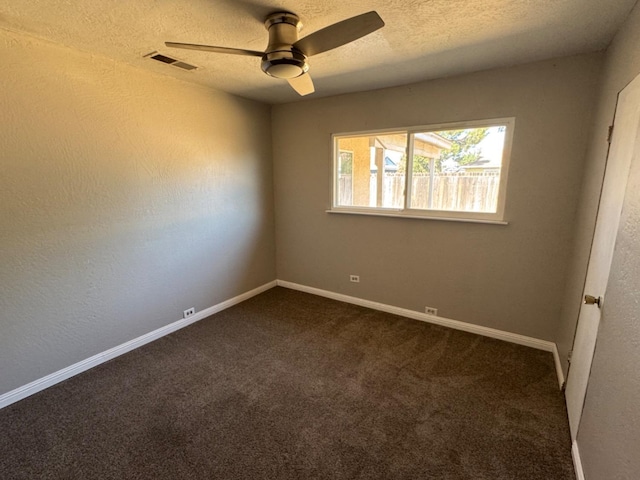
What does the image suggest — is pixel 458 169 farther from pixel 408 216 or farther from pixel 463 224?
pixel 408 216

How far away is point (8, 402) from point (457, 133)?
13.4 ft

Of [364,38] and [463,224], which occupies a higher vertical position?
[364,38]

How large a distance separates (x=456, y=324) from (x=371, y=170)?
186 cm

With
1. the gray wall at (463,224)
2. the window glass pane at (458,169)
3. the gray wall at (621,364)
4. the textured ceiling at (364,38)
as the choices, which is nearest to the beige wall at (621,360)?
the gray wall at (621,364)

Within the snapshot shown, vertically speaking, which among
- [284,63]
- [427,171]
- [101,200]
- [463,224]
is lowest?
[463,224]

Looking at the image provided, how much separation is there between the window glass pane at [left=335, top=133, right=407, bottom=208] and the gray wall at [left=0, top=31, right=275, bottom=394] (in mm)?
1236

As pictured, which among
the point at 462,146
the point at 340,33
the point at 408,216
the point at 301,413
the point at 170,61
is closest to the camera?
the point at 340,33

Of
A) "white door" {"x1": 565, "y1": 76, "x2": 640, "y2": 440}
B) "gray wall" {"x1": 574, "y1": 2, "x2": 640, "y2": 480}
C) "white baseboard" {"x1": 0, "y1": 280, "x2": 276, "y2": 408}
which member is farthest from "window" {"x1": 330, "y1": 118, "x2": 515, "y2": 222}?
"white baseboard" {"x1": 0, "y1": 280, "x2": 276, "y2": 408}

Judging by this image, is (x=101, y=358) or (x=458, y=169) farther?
(x=458, y=169)

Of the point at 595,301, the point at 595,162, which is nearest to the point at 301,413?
the point at 595,301

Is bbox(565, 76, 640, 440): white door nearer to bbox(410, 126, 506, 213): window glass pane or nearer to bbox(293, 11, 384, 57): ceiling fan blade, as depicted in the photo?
bbox(410, 126, 506, 213): window glass pane

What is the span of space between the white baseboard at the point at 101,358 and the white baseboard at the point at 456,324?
122 centimetres

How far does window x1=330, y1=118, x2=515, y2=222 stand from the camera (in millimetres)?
2682

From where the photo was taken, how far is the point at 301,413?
1.97 meters
